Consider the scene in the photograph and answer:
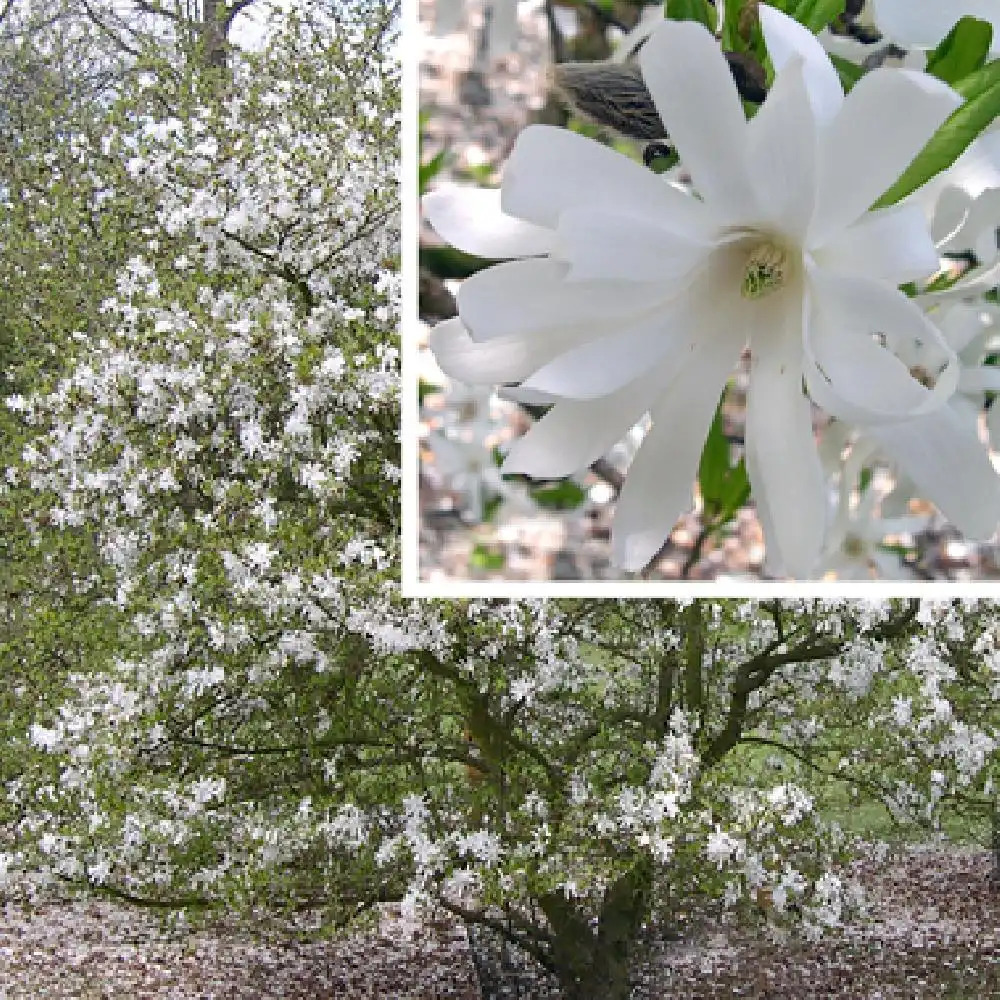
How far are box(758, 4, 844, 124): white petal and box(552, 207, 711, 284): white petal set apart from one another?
44 millimetres

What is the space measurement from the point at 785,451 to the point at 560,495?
0.38 meters

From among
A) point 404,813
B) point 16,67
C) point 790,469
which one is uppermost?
point 16,67

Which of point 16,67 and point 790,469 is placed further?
point 16,67

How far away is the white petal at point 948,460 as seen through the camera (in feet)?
1.11

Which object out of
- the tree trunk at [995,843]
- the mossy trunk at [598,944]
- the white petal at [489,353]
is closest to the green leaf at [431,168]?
the white petal at [489,353]

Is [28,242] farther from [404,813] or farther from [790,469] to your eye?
[790,469]

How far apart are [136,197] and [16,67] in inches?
12.1

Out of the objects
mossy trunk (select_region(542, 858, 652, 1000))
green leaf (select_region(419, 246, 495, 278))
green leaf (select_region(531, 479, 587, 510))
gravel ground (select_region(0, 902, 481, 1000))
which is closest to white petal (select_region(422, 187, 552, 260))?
green leaf (select_region(419, 246, 495, 278))

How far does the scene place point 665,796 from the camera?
173 cm

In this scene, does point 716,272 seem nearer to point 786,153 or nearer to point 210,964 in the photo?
point 786,153

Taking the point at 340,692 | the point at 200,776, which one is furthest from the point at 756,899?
the point at 200,776

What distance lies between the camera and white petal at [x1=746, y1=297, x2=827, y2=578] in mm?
355

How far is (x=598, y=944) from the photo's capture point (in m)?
2.08

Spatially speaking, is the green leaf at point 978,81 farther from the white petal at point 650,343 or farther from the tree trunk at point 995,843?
the tree trunk at point 995,843
